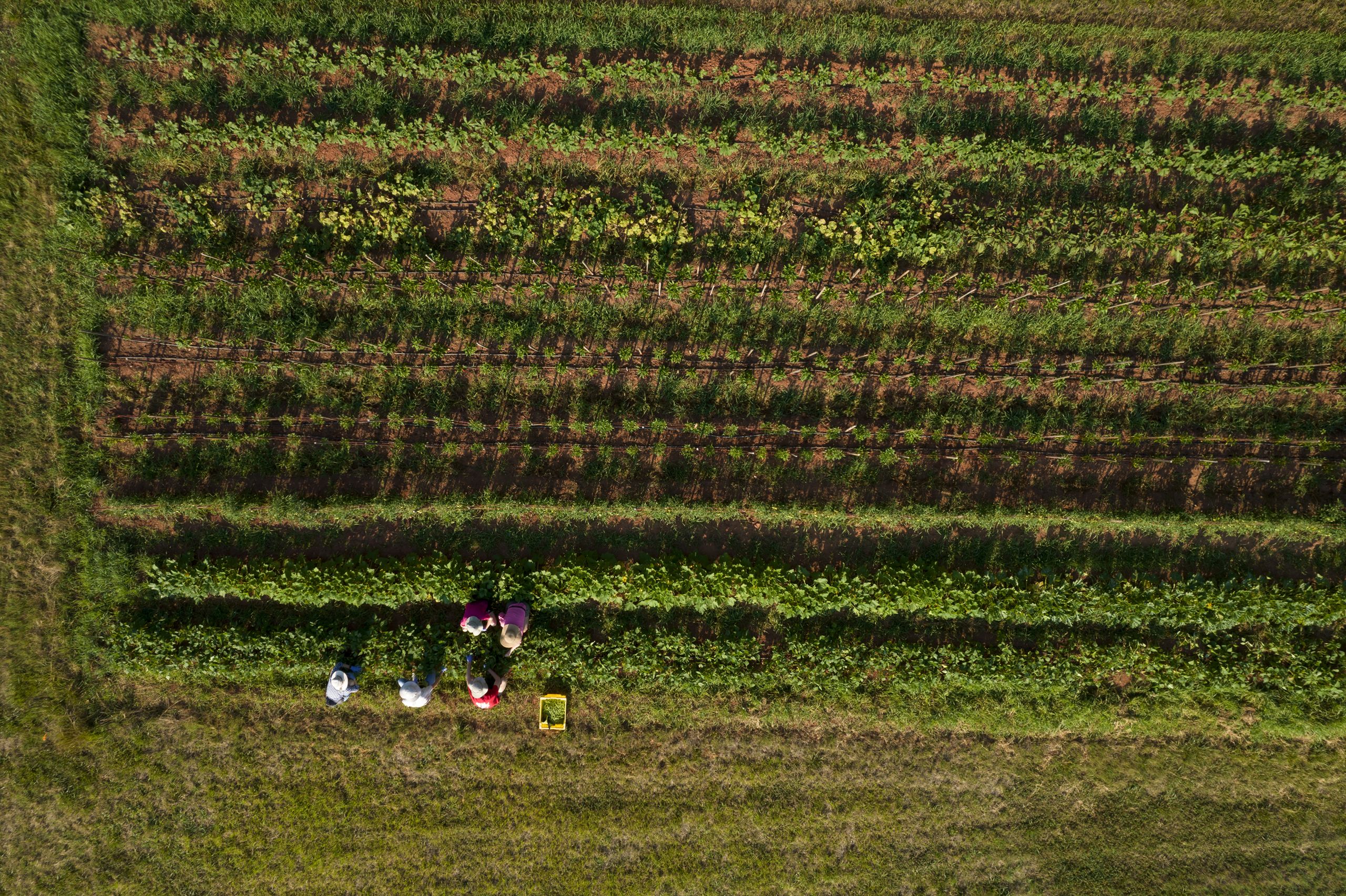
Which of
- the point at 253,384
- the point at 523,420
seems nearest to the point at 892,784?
the point at 523,420

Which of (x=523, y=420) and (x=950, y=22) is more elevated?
(x=950, y=22)

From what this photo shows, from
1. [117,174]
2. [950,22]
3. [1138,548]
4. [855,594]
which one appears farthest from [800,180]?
[117,174]

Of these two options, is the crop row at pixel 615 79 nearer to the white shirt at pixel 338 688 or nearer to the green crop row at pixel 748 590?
the green crop row at pixel 748 590

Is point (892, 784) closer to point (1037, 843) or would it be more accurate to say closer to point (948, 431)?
point (1037, 843)

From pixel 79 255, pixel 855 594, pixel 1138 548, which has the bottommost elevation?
pixel 855 594

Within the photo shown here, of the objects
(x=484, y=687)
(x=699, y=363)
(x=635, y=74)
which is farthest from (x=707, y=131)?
(x=484, y=687)

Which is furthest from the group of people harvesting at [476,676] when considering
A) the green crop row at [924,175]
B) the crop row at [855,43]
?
the crop row at [855,43]
